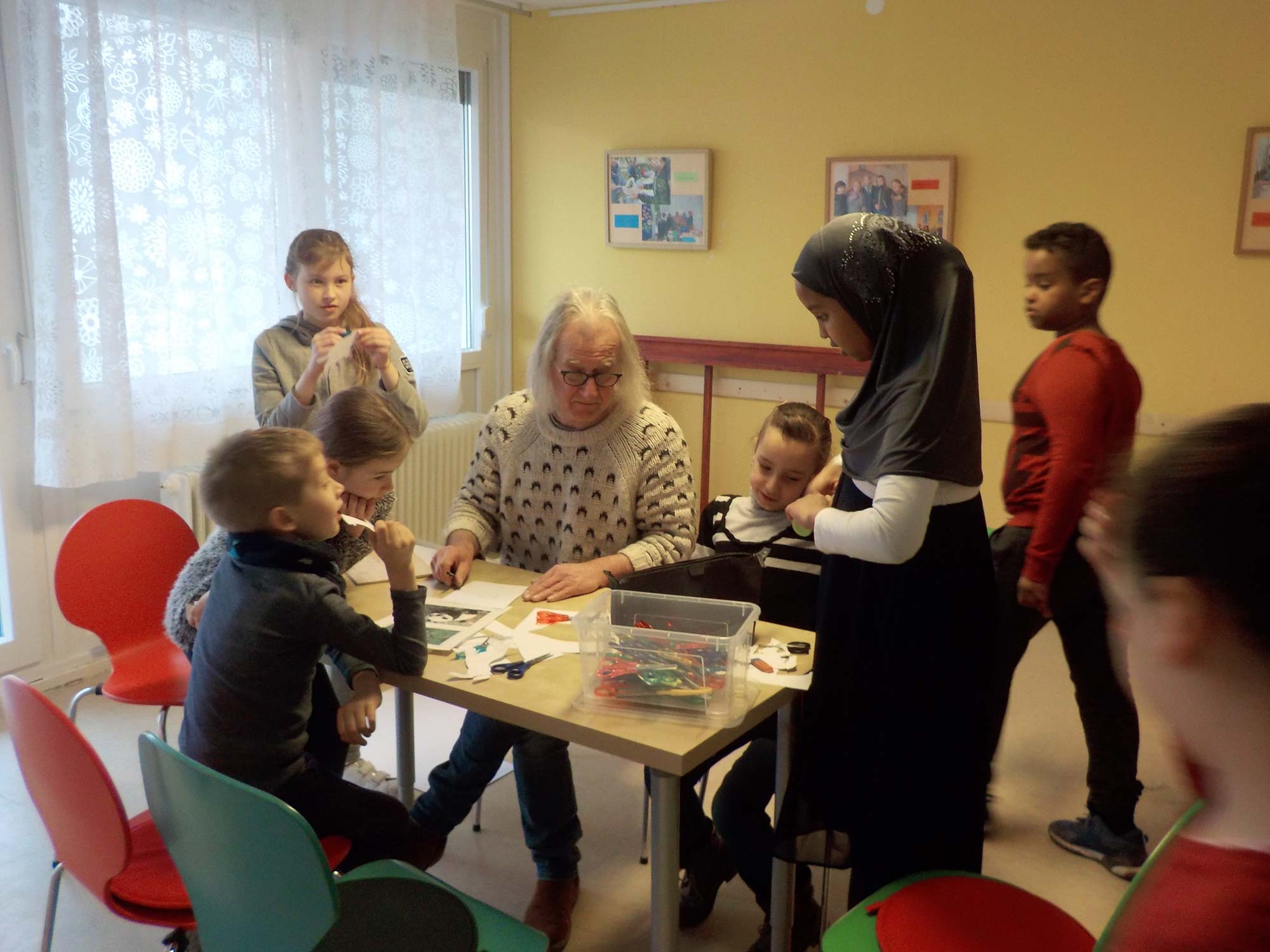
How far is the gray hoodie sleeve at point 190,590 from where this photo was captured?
1.94m

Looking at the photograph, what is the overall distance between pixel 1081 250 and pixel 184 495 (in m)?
2.66

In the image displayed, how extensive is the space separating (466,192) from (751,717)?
359 cm

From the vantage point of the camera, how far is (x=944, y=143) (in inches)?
149

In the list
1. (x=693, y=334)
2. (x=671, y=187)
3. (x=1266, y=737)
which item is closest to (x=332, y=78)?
Result: (x=671, y=187)

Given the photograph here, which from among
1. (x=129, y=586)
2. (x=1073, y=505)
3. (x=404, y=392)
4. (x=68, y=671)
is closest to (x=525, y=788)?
(x=129, y=586)

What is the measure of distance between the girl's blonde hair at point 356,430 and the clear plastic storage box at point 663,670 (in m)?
0.56

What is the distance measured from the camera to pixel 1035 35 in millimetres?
3578

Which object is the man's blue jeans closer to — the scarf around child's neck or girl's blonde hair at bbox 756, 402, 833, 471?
the scarf around child's neck

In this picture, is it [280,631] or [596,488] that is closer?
[280,631]

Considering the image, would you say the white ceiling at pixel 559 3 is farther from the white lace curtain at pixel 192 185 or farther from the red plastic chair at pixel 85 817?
the red plastic chair at pixel 85 817

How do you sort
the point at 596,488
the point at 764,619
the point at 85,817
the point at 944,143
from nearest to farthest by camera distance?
the point at 85,817 → the point at 764,619 → the point at 596,488 → the point at 944,143

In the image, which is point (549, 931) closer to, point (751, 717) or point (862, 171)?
point (751, 717)

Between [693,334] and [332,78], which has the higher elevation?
[332,78]

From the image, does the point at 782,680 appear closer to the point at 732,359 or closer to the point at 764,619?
the point at 764,619
